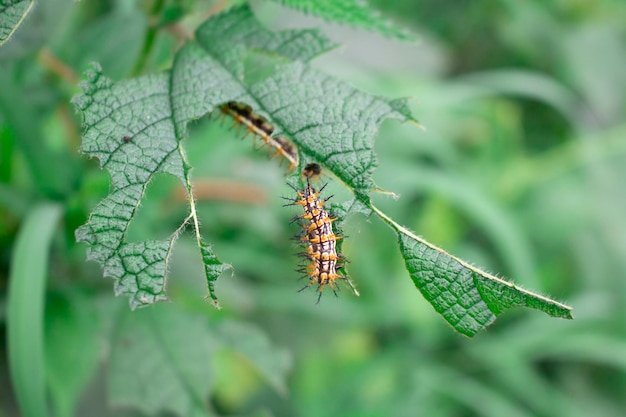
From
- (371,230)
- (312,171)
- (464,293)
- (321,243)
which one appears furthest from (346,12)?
(371,230)

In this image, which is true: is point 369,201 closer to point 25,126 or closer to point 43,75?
point 25,126

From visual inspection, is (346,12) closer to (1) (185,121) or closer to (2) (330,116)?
(2) (330,116)

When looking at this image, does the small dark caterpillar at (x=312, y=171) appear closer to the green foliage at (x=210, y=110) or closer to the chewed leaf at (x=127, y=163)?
the green foliage at (x=210, y=110)

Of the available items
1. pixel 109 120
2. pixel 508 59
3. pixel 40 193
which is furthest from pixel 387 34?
pixel 508 59

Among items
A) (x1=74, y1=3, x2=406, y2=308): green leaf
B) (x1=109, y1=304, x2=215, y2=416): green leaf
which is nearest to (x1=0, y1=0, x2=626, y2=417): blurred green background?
(x1=109, y1=304, x2=215, y2=416): green leaf

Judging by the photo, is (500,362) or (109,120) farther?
(500,362)
